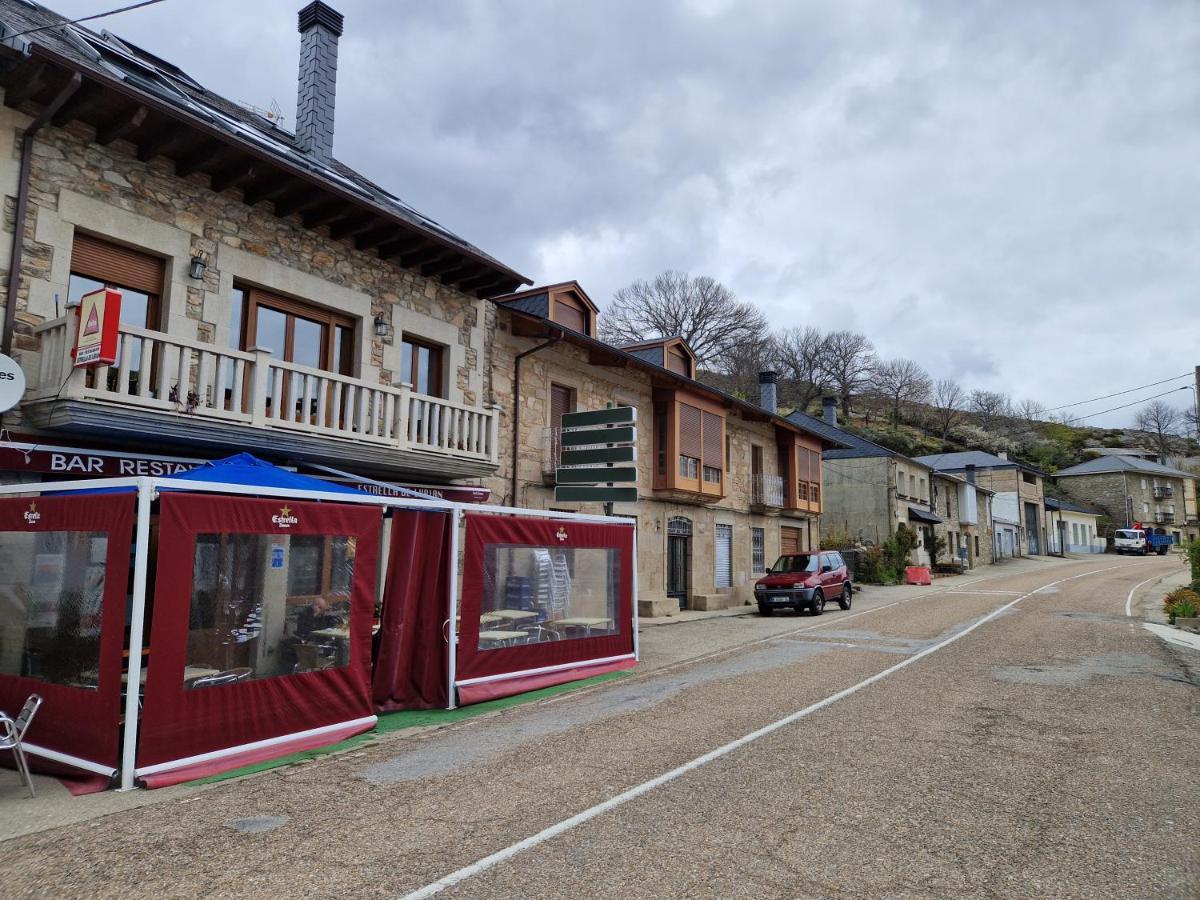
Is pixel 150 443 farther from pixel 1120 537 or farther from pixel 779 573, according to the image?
pixel 1120 537

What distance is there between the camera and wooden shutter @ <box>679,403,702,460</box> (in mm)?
20344

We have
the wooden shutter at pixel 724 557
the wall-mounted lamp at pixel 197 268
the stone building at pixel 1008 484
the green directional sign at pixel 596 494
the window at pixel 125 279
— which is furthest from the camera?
the stone building at pixel 1008 484

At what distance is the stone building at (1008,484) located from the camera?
2088 inches

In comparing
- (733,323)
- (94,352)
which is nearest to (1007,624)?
(94,352)

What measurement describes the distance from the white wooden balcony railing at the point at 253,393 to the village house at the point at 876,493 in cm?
2566

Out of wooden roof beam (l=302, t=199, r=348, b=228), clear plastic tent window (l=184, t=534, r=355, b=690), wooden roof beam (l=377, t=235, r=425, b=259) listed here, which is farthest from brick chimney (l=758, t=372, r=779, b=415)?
clear plastic tent window (l=184, t=534, r=355, b=690)

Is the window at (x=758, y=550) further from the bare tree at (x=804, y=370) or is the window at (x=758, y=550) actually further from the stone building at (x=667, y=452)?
the bare tree at (x=804, y=370)

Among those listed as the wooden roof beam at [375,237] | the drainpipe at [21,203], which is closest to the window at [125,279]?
the drainpipe at [21,203]

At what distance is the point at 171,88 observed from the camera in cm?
1169

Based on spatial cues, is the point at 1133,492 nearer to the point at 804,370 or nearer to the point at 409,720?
the point at 804,370

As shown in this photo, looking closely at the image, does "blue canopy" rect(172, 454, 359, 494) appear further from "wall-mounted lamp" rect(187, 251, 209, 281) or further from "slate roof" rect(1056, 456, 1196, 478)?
"slate roof" rect(1056, 456, 1196, 478)

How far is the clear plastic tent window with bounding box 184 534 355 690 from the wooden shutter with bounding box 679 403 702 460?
13876 millimetres

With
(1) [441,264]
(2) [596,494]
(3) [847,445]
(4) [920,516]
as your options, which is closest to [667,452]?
(2) [596,494]

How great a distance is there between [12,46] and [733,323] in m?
39.0
